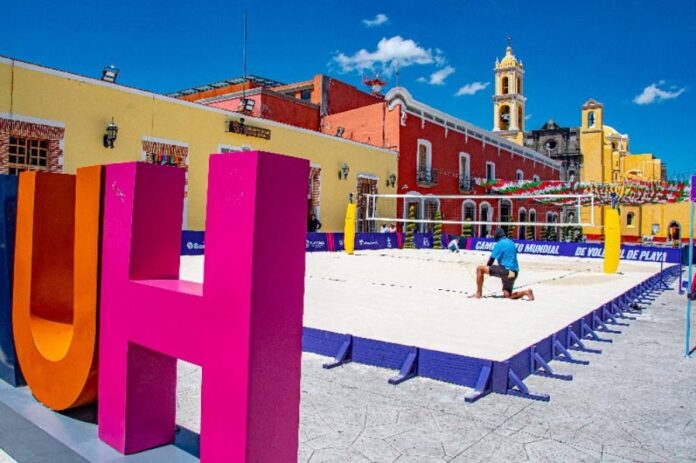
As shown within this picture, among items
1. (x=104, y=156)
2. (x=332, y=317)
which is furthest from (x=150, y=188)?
(x=104, y=156)

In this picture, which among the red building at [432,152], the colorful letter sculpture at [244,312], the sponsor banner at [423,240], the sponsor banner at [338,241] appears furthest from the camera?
the red building at [432,152]

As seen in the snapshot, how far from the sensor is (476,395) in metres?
3.90

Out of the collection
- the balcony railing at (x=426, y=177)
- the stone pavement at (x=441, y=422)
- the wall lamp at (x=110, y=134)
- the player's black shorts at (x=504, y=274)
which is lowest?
the stone pavement at (x=441, y=422)

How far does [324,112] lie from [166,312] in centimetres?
2593

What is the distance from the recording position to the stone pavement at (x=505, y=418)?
118 inches

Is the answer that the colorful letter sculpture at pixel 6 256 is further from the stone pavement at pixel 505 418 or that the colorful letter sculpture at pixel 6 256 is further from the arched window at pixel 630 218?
the arched window at pixel 630 218

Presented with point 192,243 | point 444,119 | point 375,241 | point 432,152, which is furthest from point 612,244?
point 444,119

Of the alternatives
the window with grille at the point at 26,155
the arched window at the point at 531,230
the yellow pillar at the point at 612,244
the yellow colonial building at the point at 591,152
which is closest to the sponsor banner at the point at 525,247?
the window with grille at the point at 26,155

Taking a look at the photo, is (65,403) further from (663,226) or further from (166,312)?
(663,226)

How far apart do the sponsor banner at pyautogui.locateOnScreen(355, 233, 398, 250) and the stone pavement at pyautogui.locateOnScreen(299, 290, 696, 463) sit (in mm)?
15660

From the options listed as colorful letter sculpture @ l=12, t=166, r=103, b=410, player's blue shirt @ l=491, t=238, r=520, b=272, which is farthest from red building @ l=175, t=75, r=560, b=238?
colorful letter sculpture @ l=12, t=166, r=103, b=410

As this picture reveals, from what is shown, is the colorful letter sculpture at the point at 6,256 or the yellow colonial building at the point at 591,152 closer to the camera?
the colorful letter sculpture at the point at 6,256

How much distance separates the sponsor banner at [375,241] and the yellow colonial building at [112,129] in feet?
7.32

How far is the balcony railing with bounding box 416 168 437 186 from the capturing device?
2667 centimetres
